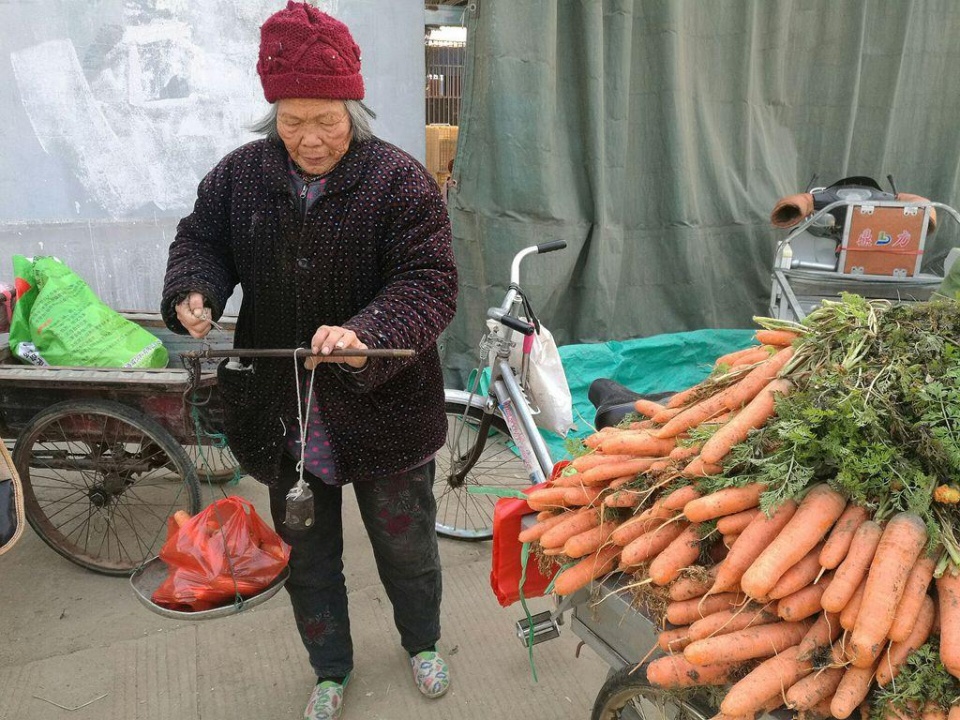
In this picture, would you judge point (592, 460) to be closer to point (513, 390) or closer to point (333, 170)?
point (333, 170)

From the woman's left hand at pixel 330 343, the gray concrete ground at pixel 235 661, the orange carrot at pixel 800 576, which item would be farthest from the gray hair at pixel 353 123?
the gray concrete ground at pixel 235 661

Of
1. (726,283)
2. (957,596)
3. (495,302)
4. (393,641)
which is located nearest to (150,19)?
(495,302)

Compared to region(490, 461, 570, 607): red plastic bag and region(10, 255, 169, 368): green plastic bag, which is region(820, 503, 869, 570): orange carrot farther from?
region(10, 255, 169, 368): green plastic bag

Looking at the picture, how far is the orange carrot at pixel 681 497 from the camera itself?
150cm

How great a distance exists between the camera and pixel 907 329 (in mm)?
1500

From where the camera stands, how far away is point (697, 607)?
1413 mm

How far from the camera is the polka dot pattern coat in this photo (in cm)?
191

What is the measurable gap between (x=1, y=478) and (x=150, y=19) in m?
3.07

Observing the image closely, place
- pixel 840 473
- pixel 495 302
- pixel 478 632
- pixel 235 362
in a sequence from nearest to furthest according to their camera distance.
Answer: pixel 840 473 → pixel 235 362 → pixel 478 632 → pixel 495 302

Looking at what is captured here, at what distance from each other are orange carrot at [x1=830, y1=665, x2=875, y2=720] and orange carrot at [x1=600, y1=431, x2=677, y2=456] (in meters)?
0.60

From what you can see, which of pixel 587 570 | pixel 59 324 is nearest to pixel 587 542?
pixel 587 570

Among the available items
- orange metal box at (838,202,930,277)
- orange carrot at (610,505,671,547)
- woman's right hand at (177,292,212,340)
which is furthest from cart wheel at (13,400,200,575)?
orange metal box at (838,202,930,277)

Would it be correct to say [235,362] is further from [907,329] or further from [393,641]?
[907,329]

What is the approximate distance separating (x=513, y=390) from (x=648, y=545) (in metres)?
1.46
